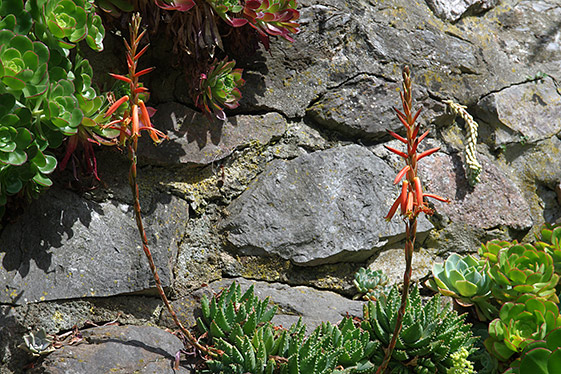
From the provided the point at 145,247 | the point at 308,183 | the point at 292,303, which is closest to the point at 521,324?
the point at 292,303

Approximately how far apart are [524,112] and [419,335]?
1.65 metres

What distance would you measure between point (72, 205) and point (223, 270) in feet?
2.12

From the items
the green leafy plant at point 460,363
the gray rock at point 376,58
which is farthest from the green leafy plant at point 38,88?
the green leafy plant at point 460,363

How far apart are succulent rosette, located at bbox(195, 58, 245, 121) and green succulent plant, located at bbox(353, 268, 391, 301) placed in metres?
0.90

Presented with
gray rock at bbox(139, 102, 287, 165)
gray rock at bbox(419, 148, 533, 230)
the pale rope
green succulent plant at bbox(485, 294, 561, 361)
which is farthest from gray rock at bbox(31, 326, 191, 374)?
the pale rope

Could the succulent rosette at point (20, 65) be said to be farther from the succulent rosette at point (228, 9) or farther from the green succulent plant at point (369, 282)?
the green succulent plant at point (369, 282)

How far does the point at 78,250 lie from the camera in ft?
6.47

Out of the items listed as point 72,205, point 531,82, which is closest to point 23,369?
point 72,205

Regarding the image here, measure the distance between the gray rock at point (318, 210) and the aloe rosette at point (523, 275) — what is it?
0.52 metres

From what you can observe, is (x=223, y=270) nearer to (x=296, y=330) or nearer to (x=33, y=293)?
(x=296, y=330)

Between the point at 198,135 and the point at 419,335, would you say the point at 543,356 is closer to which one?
the point at 419,335

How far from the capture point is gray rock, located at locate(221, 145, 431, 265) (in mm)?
2273

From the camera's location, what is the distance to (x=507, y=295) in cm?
202

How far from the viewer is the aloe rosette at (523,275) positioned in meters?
2.00
